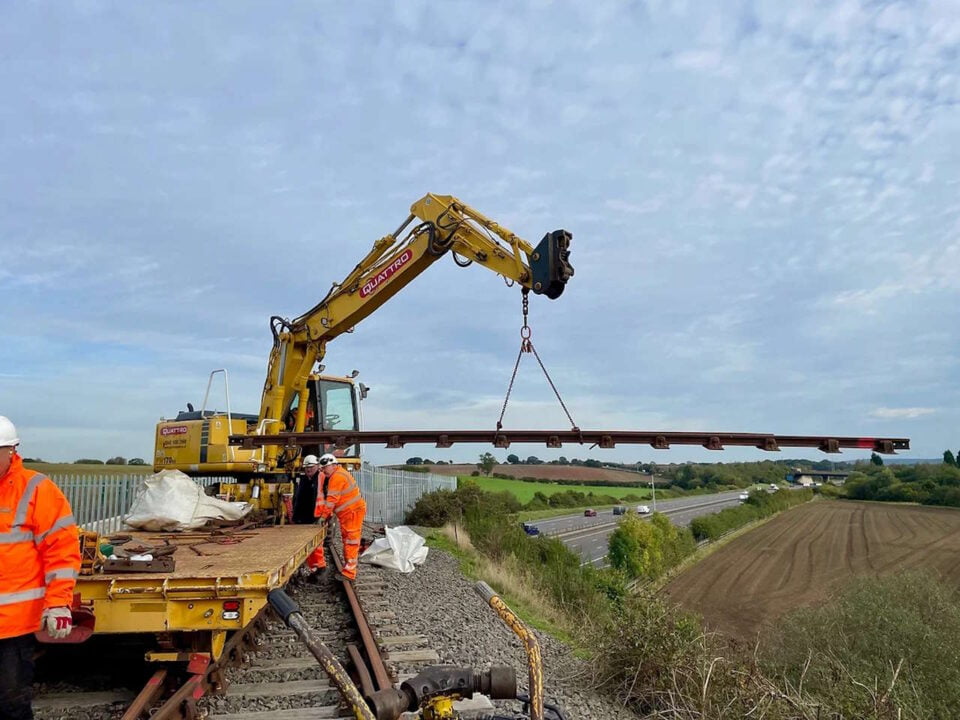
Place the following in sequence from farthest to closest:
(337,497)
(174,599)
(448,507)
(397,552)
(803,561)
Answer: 1. (803,561)
2. (448,507)
3. (397,552)
4. (337,497)
5. (174,599)

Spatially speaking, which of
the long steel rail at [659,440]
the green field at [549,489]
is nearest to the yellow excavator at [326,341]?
the long steel rail at [659,440]

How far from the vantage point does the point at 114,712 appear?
5.05m

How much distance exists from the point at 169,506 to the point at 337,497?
2065mm

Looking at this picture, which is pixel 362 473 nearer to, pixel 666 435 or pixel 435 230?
pixel 435 230

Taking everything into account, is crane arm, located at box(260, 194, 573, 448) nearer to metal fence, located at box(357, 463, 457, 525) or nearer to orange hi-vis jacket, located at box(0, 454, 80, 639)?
orange hi-vis jacket, located at box(0, 454, 80, 639)

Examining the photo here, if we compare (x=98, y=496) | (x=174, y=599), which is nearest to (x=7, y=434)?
(x=174, y=599)

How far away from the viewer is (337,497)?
9.25 m

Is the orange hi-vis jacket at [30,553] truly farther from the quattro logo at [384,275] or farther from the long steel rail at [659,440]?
the quattro logo at [384,275]

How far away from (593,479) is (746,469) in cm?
6873

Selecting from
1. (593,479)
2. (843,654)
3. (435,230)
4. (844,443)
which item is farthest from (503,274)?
(593,479)

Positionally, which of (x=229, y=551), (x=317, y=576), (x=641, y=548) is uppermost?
(x=229, y=551)

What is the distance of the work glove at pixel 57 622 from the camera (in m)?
3.77

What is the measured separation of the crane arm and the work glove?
636 cm

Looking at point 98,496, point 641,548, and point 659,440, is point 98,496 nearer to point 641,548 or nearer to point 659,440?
point 659,440
